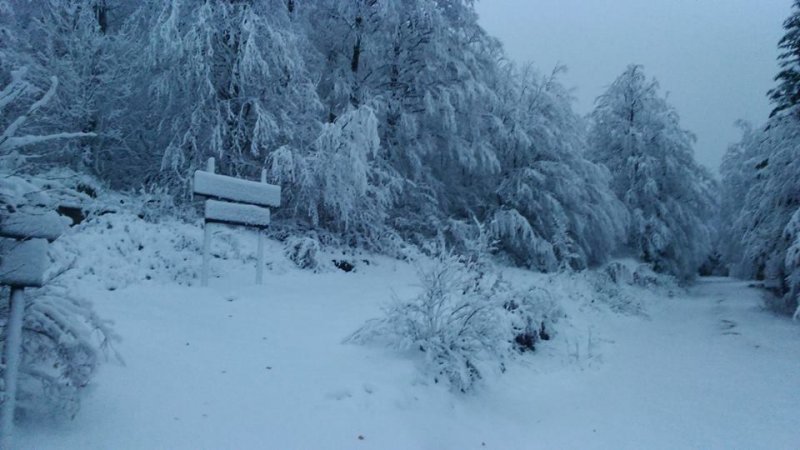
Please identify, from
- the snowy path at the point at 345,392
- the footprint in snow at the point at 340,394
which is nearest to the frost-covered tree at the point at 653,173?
the snowy path at the point at 345,392

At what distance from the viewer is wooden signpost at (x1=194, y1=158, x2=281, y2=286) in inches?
275

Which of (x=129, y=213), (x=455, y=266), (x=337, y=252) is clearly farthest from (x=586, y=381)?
(x=129, y=213)

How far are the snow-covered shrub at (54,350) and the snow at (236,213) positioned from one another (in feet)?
13.2

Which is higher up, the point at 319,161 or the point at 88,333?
the point at 319,161

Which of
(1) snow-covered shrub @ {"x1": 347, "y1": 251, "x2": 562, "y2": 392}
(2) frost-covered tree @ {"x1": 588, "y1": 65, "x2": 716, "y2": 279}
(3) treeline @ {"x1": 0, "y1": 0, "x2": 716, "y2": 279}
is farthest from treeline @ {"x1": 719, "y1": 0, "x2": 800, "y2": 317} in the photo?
(1) snow-covered shrub @ {"x1": 347, "y1": 251, "x2": 562, "y2": 392}

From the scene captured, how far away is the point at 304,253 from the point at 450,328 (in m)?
5.11

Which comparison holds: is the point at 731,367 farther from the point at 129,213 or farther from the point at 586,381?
the point at 129,213

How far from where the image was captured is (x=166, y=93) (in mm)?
11141

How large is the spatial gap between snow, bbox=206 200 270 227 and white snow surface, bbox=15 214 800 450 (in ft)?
3.05

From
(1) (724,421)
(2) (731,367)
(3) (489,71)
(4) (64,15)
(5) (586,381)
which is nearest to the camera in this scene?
(1) (724,421)

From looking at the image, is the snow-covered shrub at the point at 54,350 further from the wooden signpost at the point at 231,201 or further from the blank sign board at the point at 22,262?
the wooden signpost at the point at 231,201

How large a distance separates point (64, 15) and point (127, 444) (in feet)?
47.3

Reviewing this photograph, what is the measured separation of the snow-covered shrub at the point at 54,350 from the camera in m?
2.91

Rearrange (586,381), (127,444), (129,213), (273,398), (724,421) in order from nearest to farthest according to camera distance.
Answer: (127,444) < (273,398) < (724,421) < (586,381) < (129,213)
